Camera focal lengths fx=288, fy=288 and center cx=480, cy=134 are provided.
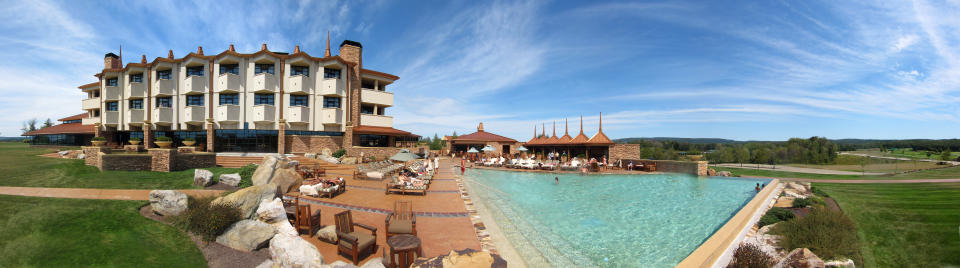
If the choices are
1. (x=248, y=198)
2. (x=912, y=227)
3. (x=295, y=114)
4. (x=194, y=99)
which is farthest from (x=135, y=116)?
(x=912, y=227)

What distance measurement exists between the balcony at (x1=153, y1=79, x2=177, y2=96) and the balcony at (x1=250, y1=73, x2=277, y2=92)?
760 centimetres

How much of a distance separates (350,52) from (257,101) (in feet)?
27.5

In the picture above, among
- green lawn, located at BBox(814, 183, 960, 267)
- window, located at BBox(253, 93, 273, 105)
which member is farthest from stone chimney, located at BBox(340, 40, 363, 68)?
green lawn, located at BBox(814, 183, 960, 267)

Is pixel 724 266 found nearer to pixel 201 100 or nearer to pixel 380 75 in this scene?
pixel 380 75

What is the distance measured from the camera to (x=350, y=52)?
2612cm

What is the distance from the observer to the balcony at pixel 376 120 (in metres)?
26.7

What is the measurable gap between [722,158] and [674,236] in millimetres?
51907

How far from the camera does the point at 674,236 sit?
7738 millimetres

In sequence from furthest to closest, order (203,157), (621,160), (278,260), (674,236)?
(621,160), (203,157), (674,236), (278,260)

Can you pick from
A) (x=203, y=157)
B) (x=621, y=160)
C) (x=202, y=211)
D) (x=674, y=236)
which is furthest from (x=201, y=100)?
(x=621, y=160)

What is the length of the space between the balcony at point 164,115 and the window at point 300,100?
34.9 feet

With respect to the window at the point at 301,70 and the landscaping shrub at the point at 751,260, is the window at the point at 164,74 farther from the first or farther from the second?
the landscaping shrub at the point at 751,260

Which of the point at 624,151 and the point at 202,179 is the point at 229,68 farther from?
the point at 624,151

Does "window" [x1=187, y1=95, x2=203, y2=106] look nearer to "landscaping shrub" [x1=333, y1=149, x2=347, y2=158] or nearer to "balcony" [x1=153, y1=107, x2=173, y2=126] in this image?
"balcony" [x1=153, y1=107, x2=173, y2=126]
